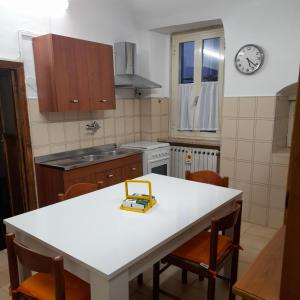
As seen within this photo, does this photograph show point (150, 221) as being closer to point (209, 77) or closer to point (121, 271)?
point (121, 271)

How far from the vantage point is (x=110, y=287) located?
1.07 m

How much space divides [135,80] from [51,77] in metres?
1.23

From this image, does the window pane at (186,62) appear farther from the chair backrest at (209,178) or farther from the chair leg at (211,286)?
the chair leg at (211,286)

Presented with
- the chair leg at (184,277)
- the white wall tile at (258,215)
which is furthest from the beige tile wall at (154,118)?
the chair leg at (184,277)

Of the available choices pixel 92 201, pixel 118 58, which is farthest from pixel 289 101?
pixel 92 201

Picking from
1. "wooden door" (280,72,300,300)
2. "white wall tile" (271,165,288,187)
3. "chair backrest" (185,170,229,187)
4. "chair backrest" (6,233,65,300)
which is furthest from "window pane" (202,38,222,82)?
"chair backrest" (6,233,65,300)

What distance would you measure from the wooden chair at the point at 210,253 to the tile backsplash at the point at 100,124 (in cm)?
185

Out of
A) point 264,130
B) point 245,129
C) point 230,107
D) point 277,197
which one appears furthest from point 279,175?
point 230,107

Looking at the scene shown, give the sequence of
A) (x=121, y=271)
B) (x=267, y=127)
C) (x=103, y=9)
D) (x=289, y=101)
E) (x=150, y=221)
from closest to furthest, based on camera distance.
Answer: (x=121, y=271), (x=150, y=221), (x=267, y=127), (x=289, y=101), (x=103, y=9)

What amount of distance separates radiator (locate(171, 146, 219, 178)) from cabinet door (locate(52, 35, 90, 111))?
1.54 meters

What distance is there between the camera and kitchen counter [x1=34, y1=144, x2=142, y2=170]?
111 inches

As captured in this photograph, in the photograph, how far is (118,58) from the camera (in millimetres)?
3605

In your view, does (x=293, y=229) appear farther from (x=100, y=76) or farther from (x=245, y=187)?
(x=100, y=76)

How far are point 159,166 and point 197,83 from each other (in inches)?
50.5
